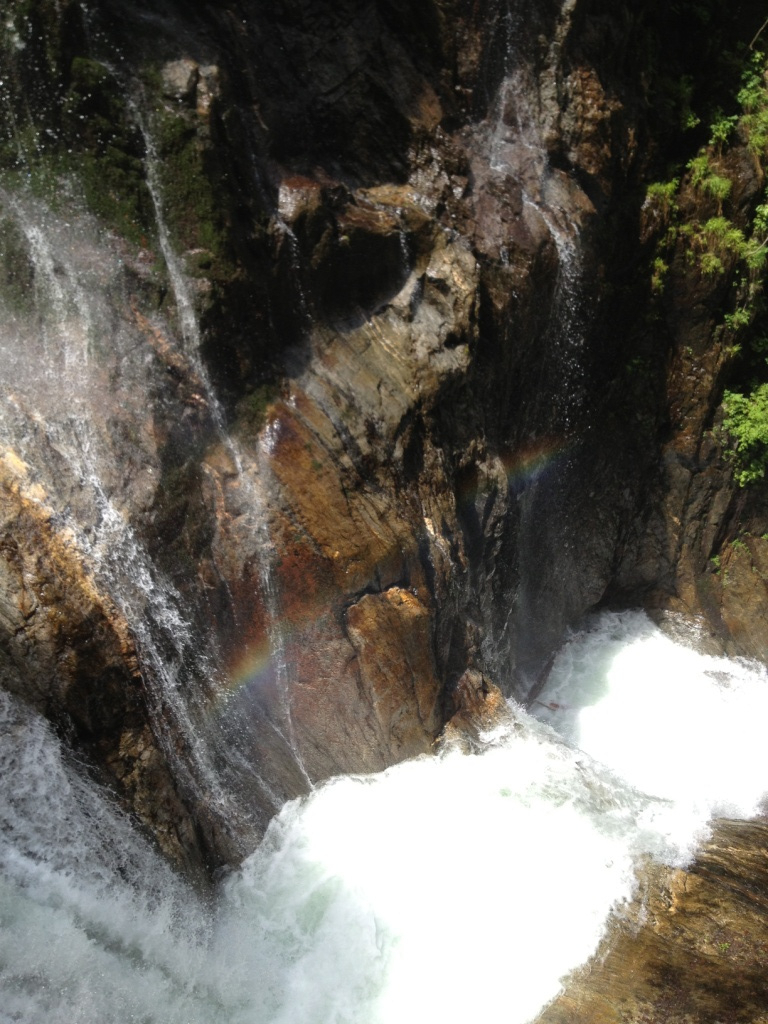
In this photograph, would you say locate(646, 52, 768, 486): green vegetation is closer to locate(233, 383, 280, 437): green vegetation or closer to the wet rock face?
locate(233, 383, 280, 437): green vegetation

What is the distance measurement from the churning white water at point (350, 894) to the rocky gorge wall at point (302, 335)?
1.03 ft

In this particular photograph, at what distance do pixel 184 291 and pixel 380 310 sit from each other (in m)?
1.57

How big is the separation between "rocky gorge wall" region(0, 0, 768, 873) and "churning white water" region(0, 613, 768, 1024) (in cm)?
31

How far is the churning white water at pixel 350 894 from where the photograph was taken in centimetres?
460

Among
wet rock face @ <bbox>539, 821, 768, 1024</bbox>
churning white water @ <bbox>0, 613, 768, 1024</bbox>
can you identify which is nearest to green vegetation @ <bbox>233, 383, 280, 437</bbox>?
churning white water @ <bbox>0, 613, 768, 1024</bbox>

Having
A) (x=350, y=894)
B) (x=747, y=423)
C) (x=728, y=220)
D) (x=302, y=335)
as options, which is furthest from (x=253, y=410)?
(x=747, y=423)

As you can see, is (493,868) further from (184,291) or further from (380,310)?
(184,291)

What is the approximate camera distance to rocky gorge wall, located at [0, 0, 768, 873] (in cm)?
474

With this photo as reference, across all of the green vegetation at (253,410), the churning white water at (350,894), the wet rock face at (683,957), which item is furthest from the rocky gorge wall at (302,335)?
the wet rock face at (683,957)

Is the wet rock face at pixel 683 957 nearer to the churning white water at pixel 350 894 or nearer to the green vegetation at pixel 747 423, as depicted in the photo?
the churning white water at pixel 350 894

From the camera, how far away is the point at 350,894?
5656mm

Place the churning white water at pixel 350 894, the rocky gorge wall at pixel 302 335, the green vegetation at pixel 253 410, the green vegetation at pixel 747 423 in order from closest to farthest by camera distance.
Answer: the churning white water at pixel 350 894 → the rocky gorge wall at pixel 302 335 → the green vegetation at pixel 253 410 → the green vegetation at pixel 747 423

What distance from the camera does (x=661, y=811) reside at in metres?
5.96

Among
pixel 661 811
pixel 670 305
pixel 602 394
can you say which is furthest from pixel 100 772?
pixel 670 305
